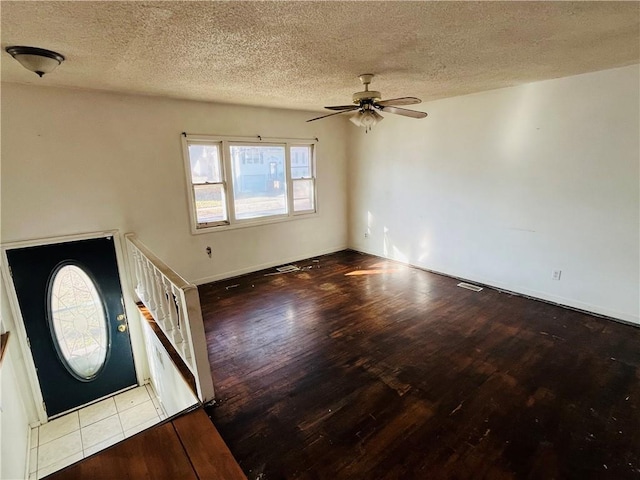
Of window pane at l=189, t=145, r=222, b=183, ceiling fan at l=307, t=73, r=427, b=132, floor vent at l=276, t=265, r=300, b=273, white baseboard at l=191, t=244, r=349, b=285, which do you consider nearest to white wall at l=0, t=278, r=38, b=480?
white baseboard at l=191, t=244, r=349, b=285

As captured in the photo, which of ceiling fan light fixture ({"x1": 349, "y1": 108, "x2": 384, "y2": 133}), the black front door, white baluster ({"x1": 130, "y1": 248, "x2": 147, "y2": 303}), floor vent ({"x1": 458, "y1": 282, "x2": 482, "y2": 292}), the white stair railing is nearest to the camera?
the white stair railing

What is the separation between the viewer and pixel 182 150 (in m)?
4.17

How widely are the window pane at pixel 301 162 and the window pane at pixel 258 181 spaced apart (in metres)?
0.22

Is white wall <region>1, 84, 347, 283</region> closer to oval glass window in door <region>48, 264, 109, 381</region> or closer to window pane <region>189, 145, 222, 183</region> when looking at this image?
window pane <region>189, 145, 222, 183</region>

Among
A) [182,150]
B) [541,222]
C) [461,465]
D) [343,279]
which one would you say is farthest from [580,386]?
[182,150]

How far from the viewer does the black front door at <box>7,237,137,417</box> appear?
333 cm

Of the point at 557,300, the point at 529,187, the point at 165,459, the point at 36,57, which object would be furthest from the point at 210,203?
the point at 557,300

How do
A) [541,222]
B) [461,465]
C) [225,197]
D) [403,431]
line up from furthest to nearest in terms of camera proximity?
[225,197] < [541,222] < [403,431] < [461,465]

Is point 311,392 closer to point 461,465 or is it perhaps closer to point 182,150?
point 461,465

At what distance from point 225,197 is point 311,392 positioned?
3163 mm

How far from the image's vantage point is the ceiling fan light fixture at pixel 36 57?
7.03 feet

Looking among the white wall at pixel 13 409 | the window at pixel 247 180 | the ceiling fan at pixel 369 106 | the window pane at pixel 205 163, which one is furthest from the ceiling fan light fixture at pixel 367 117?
the white wall at pixel 13 409

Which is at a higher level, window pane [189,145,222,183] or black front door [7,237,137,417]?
window pane [189,145,222,183]

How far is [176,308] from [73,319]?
1.87 meters
